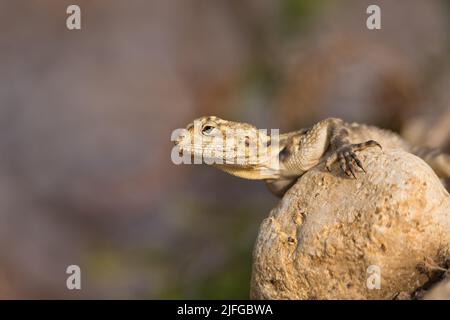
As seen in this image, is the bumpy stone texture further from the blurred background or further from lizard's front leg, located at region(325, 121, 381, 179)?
the blurred background

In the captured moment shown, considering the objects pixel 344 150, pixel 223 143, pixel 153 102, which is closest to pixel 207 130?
pixel 223 143

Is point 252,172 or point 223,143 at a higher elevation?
point 223,143

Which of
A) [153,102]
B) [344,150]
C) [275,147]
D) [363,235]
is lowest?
[153,102]

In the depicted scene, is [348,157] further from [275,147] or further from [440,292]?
[440,292]

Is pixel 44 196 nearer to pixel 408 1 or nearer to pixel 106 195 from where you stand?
pixel 106 195

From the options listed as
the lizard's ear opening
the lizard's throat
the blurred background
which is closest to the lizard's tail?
the lizard's throat

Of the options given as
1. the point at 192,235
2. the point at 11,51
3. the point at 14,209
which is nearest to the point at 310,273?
the point at 192,235
